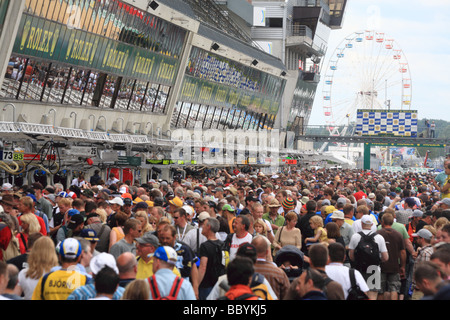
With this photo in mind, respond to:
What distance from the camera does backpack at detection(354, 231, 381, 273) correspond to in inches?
380

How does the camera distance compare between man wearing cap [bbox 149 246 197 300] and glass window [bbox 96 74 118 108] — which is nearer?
man wearing cap [bbox 149 246 197 300]

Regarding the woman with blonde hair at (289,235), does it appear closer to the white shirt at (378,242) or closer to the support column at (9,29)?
the white shirt at (378,242)

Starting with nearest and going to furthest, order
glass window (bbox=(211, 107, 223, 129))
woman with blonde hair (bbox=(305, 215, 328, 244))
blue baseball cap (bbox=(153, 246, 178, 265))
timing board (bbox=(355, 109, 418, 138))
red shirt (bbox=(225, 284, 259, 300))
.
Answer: red shirt (bbox=(225, 284, 259, 300)) → blue baseball cap (bbox=(153, 246, 178, 265)) → woman with blonde hair (bbox=(305, 215, 328, 244)) → glass window (bbox=(211, 107, 223, 129)) → timing board (bbox=(355, 109, 418, 138))

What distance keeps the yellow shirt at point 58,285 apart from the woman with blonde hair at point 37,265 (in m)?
0.42

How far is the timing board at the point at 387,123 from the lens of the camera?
6981 centimetres

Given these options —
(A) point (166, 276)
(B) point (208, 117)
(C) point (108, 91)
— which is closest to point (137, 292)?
(A) point (166, 276)

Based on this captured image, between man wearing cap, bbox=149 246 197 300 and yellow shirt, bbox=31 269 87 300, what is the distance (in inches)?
26.4

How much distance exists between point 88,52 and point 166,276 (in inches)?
981

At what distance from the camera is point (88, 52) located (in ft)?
97.8

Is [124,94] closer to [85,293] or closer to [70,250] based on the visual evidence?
[70,250]

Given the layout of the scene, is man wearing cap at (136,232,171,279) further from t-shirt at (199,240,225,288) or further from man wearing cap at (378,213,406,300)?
man wearing cap at (378,213,406,300)

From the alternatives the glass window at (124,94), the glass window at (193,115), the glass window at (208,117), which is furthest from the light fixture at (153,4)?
the glass window at (208,117)

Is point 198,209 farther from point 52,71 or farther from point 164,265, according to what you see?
point 52,71

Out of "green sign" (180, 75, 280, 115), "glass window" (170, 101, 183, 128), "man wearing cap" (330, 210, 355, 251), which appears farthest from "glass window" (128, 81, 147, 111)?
"man wearing cap" (330, 210, 355, 251)
